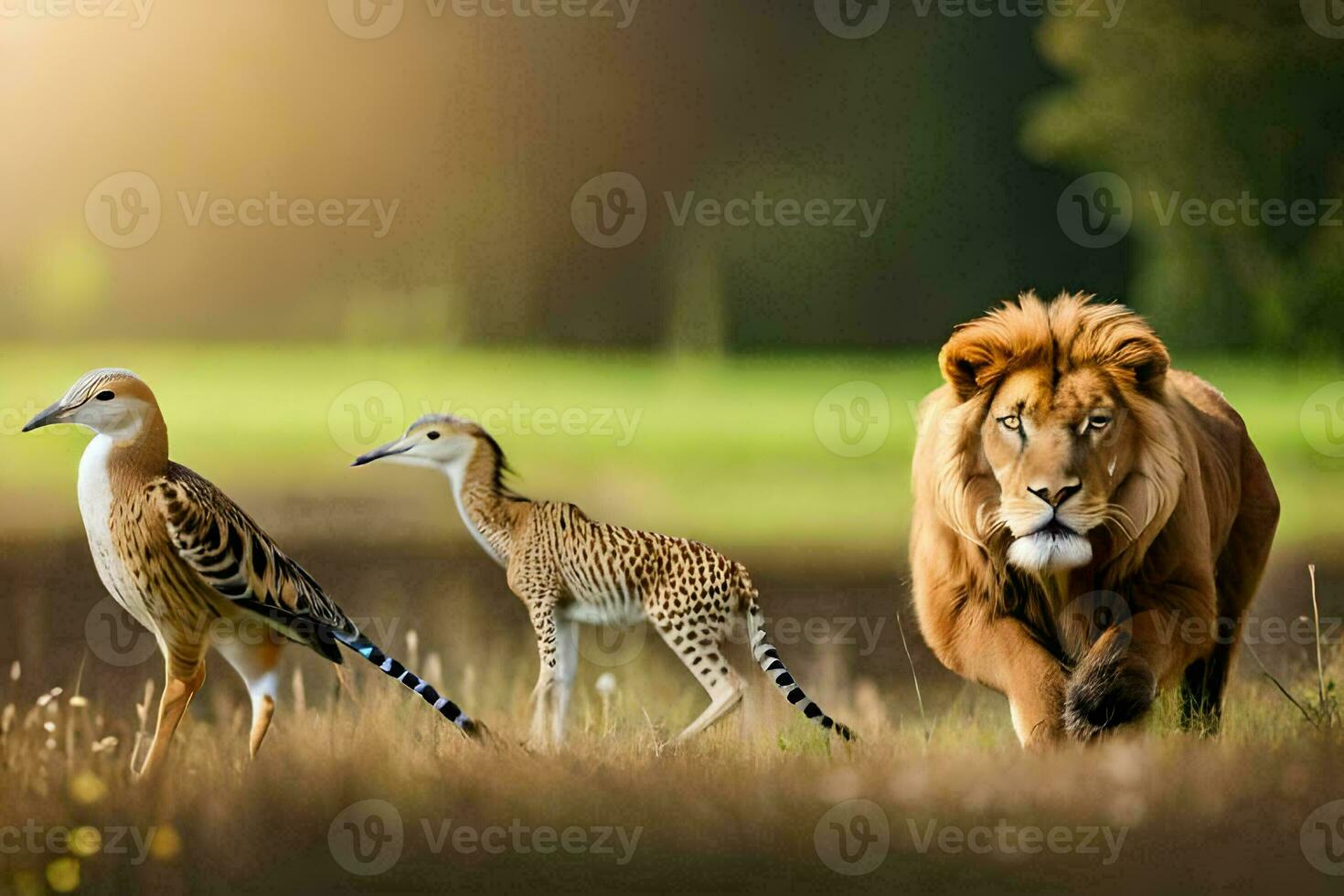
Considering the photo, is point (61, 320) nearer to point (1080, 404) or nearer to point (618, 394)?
point (618, 394)

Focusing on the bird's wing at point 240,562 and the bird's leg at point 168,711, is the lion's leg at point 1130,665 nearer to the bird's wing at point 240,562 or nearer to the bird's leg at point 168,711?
the bird's wing at point 240,562

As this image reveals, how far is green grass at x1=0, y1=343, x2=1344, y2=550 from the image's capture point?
4.10 m

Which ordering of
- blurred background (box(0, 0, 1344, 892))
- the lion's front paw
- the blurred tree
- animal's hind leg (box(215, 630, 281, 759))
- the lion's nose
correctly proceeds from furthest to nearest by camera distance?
the blurred tree, blurred background (box(0, 0, 1344, 892)), animal's hind leg (box(215, 630, 281, 759)), the lion's front paw, the lion's nose

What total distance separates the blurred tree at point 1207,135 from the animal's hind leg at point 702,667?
1.43 m

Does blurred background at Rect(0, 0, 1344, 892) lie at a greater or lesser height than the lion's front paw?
greater

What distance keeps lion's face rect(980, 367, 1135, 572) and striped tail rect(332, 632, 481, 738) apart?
4.51ft

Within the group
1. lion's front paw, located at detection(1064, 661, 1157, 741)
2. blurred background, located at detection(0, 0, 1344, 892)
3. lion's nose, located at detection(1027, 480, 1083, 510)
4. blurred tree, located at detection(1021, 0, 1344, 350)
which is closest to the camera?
lion's nose, located at detection(1027, 480, 1083, 510)

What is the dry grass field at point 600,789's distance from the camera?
393 centimetres

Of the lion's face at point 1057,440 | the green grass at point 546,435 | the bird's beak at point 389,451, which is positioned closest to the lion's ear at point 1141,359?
the lion's face at point 1057,440

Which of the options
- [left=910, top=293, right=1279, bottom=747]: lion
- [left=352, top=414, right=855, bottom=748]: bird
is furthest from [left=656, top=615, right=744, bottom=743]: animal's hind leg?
[left=910, top=293, right=1279, bottom=747]: lion

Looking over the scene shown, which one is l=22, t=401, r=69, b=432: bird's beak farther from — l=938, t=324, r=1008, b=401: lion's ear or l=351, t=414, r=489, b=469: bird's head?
l=938, t=324, r=1008, b=401: lion's ear

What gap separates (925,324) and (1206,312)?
0.74m

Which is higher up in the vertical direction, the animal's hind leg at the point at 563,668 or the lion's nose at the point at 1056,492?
the lion's nose at the point at 1056,492

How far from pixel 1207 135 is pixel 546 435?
1875 millimetres
